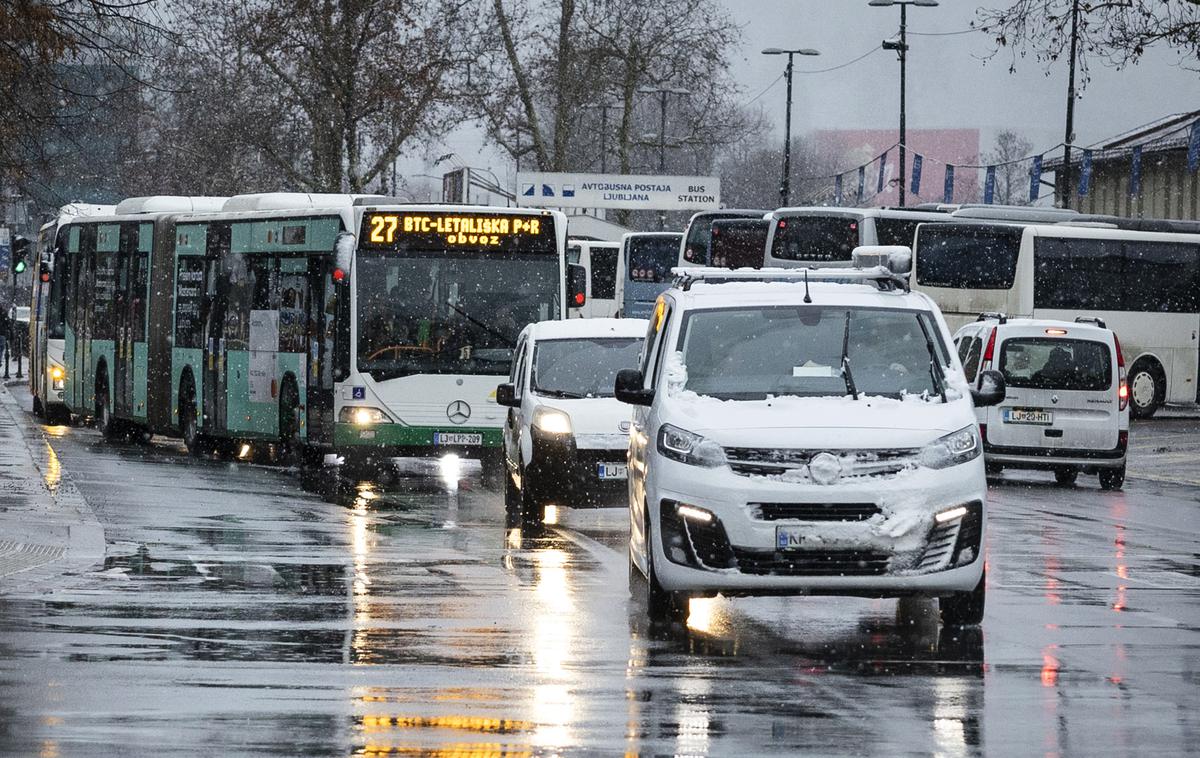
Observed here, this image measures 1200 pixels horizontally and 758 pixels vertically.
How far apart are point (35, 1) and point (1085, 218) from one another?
35.9m

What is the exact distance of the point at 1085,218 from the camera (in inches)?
2044

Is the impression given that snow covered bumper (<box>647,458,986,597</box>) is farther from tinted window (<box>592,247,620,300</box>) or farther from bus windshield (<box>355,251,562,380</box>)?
tinted window (<box>592,247,620,300</box>)

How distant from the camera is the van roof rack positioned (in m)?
13.0

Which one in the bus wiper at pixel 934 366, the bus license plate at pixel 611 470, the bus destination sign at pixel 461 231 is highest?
the bus destination sign at pixel 461 231

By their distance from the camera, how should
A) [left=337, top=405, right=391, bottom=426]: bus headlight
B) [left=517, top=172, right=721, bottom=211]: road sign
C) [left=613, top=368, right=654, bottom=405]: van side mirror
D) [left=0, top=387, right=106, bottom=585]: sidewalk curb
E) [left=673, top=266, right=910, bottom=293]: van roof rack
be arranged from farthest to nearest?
1. [left=517, top=172, right=721, bottom=211]: road sign
2. [left=337, top=405, right=391, bottom=426]: bus headlight
3. [left=0, top=387, right=106, bottom=585]: sidewalk curb
4. [left=673, top=266, right=910, bottom=293]: van roof rack
5. [left=613, top=368, right=654, bottom=405]: van side mirror

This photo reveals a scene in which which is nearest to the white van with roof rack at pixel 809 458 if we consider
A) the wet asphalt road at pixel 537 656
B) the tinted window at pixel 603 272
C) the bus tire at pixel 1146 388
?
the wet asphalt road at pixel 537 656

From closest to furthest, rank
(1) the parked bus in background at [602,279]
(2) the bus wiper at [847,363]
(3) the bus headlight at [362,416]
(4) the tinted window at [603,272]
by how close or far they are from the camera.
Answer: (2) the bus wiper at [847,363], (3) the bus headlight at [362,416], (1) the parked bus in background at [602,279], (4) the tinted window at [603,272]

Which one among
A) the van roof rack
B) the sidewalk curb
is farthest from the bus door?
the van roof rack

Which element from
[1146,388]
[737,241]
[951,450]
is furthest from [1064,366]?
[737,241]

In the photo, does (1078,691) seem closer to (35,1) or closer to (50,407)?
(35,1)

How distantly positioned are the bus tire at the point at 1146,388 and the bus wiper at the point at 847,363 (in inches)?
1330

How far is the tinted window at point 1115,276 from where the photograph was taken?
46.8 meters

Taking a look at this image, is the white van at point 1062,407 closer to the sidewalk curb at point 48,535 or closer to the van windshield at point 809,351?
the sidewalk curb at point 48,535

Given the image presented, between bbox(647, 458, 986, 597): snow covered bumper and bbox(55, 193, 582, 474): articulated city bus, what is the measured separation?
1306 cm
